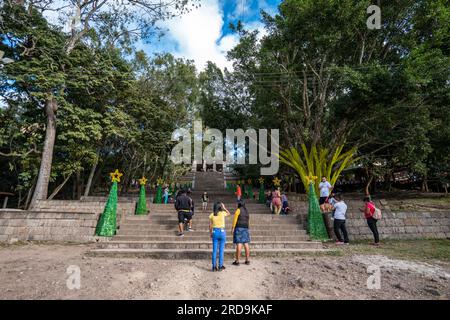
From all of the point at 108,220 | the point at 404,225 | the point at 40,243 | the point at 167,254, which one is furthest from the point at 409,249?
the point at 40,243

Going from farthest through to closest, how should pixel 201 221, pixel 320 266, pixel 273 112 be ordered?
1. pixel 273 112
2. pixel 201 221
3. pixel 320 266

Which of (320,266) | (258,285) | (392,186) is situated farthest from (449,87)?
(392,186)

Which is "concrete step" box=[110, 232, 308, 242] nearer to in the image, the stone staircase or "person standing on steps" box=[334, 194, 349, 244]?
the stone staircase

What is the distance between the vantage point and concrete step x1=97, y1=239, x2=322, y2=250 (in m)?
7.25

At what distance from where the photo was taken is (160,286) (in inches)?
179

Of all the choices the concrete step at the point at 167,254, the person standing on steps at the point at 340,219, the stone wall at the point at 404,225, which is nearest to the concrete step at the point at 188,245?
the concrete step at the point at 167,254

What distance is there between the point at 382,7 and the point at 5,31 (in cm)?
1881

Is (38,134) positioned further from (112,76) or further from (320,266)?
(320,266)

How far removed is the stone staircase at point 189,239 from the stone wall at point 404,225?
47.4 inches

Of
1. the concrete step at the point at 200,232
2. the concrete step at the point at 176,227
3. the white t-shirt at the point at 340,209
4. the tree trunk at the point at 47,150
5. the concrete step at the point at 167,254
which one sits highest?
the tree trunk at the point at 47,150

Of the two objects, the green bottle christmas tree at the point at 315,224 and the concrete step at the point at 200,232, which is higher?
the green bottle christmas tree at the point at 315,224

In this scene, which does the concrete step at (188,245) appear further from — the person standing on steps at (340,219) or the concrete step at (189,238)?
the person standing on steps at (340,219)

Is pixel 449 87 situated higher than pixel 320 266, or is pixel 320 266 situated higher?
pixel 449 87

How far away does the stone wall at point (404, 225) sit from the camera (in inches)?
359
